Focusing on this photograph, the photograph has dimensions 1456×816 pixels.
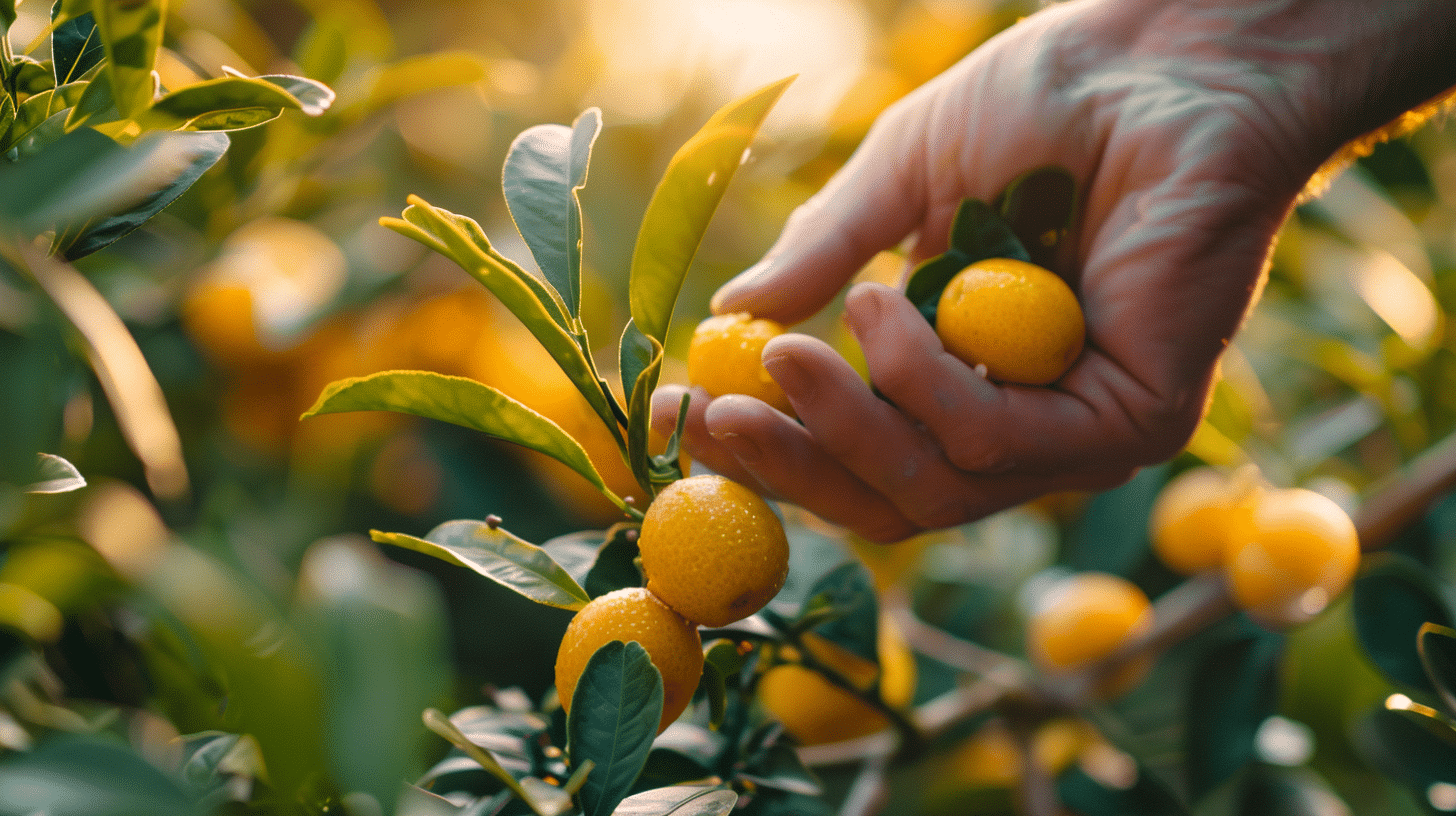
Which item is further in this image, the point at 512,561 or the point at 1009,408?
the point at 1009,408

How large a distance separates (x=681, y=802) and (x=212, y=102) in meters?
0.50

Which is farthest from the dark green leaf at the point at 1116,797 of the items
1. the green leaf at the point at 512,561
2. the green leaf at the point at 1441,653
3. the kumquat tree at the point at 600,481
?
the green leaf at the point at 512,561

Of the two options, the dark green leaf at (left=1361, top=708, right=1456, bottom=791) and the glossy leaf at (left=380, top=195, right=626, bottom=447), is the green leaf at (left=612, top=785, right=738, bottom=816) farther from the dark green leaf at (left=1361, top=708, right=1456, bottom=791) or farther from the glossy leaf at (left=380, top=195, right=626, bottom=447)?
the dark green leaf at (left=1361, top=708, right=1456, bottom=791)

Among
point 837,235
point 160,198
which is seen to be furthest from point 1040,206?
point 160,198

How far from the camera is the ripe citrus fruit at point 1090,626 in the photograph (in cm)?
108

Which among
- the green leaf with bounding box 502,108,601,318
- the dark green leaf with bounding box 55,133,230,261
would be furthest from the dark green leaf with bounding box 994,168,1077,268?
the dark green leaf with bounding box 55,133,230,261

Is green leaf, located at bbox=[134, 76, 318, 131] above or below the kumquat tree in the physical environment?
above

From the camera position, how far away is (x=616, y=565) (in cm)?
59

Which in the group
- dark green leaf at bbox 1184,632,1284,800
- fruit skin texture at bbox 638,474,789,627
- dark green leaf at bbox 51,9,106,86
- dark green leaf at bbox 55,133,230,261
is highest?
dark green leaf at bbox 51,9,106,86

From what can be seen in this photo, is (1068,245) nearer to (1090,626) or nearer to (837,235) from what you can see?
(837,235)

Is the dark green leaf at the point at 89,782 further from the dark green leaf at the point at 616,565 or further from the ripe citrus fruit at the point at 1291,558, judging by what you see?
the ripe citrus fruit at the point at 1291,558

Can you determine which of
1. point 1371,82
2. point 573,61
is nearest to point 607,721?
point 1371,82

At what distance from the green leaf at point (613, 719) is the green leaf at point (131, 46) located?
0.41m

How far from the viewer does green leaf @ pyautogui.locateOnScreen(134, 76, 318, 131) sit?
0.49 metres
